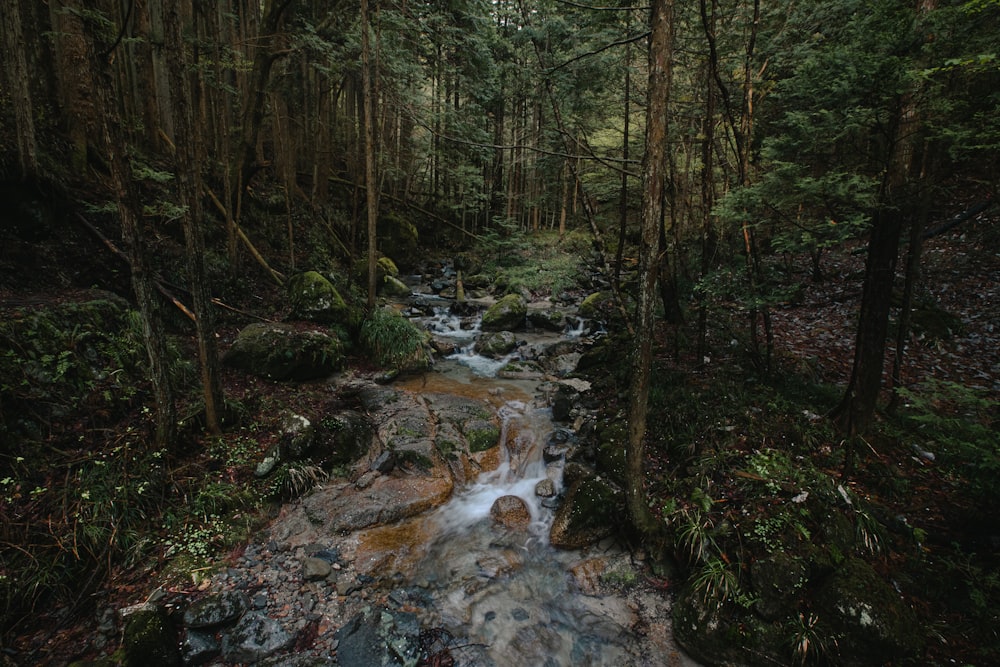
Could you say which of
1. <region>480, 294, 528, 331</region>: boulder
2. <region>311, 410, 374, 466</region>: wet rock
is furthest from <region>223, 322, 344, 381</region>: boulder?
<region>480, 294, 528, 331</region>: boulder

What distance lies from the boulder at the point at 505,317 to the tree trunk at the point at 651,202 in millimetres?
9720

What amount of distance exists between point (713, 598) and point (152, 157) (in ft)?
49.0

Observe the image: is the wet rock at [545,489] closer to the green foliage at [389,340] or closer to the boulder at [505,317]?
the green foliage at [389,340]

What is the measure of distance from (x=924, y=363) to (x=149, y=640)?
11663 mm

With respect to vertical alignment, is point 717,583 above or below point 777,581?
below

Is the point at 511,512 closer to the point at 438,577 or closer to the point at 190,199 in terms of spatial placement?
the point at 438,577

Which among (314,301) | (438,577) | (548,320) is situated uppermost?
(314,301)

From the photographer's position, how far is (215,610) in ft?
14.2

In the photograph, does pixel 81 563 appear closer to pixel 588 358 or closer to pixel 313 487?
pixel 313 487

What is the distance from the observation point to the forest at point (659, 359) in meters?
4.14

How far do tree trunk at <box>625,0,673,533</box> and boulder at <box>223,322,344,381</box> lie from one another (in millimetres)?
6632

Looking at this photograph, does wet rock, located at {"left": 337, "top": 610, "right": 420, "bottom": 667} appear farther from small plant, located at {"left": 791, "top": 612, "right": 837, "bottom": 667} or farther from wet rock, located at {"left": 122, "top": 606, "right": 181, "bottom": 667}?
small plant, located at {"left": 791, "top": 612, "right": 837, "bottom": 667}

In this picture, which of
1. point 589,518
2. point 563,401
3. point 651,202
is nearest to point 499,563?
point 589,518

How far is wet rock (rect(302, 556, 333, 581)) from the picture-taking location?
502 cm
